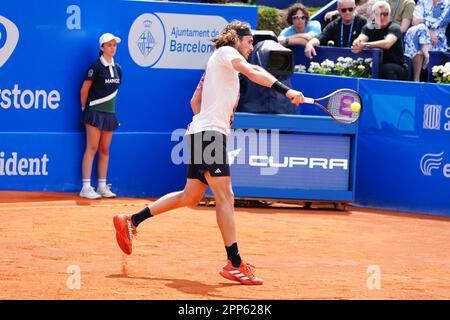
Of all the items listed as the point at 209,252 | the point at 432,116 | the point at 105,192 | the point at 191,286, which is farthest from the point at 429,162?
the point at 191,286

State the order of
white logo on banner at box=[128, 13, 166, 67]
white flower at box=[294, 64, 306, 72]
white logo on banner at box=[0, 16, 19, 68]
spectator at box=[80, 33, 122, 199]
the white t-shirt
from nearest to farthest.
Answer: the white t-shirt < white logo on banner at box=[0, 16, 19, 68] < spectator at box=[80, 33, 122, 199] < white logo on banner at box=[128, 13, 166, 67] < white flower at box=[294, 64, 306, 72]

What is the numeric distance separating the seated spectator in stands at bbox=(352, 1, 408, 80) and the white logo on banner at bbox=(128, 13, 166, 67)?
2765 mm

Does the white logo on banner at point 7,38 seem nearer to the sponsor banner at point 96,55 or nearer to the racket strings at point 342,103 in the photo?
the sponsor banner at point 96,55

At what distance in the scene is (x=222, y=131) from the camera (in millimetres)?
8172

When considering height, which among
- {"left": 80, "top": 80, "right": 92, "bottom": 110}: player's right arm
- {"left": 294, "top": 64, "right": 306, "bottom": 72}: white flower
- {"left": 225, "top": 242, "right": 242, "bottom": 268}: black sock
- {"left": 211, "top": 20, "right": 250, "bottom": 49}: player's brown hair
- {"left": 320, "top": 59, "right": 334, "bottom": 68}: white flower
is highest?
{"left": 211, "top": 20, "right": 250, "bottom": 49}: player's brown hair

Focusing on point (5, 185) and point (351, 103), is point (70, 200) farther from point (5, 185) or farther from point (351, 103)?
point (351, 103)

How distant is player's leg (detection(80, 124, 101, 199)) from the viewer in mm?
13016

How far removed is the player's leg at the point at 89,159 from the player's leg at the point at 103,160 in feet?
0.34

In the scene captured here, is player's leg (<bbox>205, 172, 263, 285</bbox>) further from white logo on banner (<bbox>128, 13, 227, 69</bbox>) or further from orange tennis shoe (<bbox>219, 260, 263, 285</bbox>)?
white logo on banner (<bbox>128, 13, 227, 69</bbox>)

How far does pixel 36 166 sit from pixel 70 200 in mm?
660

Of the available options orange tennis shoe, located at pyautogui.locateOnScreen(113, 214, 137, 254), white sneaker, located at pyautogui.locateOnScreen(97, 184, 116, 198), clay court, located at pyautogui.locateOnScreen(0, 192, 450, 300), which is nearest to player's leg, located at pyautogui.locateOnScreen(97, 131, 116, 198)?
white sneaker, located at pyautogui.locateOnScreen(97, 184, 116, 198)

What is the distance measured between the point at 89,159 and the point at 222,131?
5137 mm

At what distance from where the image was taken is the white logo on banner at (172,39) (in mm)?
13672

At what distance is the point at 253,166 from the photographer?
1312 centimetres
